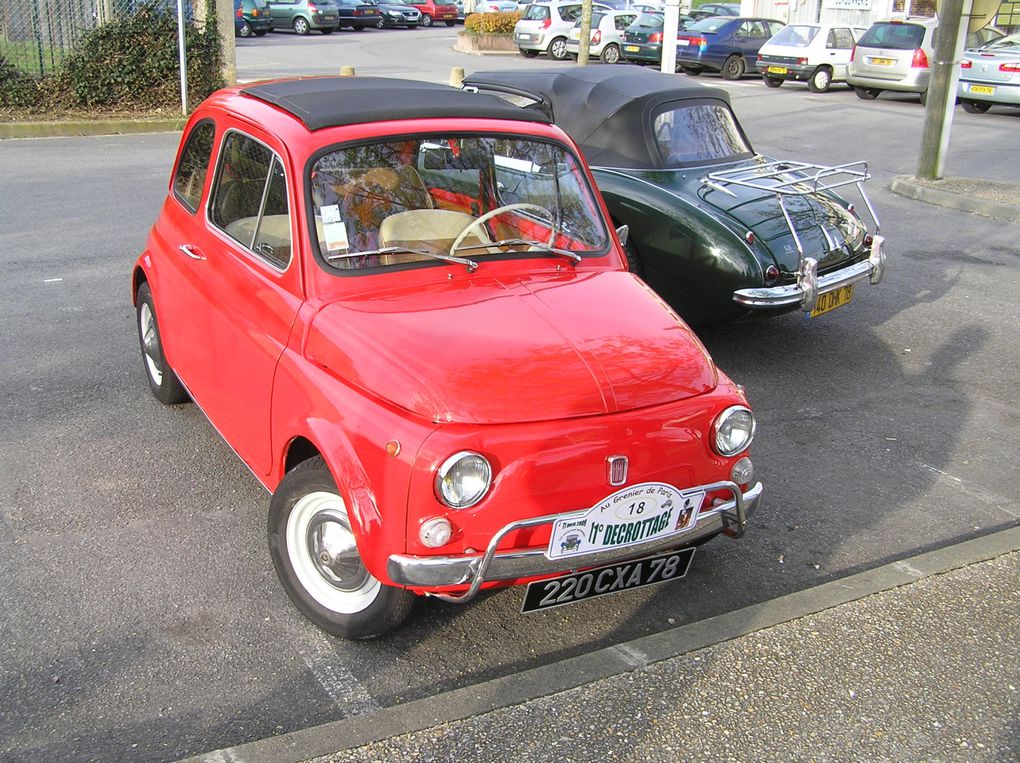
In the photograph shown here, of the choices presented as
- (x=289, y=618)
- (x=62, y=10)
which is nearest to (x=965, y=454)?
(x=289, y=618)

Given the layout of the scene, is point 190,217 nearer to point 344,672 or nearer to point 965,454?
point 344,672

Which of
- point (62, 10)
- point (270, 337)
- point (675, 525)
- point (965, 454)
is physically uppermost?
point (62, 10)

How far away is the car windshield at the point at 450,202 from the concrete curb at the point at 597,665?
170cm

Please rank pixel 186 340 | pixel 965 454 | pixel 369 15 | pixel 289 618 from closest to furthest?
pixel 289 618
pixel 186 340
pixel 965 454
pixel 369 15

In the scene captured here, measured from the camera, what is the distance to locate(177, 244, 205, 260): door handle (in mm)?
4785

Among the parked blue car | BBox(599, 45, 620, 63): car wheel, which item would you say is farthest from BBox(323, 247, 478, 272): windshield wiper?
BBox(599, 45, 620, 63): car wheel

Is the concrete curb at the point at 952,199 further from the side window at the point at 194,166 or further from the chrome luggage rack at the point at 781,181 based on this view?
the side window at the point at 194,166

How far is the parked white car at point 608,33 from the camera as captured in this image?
95.7ft

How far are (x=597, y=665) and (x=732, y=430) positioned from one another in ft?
3.20

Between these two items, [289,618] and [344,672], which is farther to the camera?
[289,618]

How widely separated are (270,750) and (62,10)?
586 inches

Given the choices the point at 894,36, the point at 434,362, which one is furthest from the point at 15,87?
the point at 894,36

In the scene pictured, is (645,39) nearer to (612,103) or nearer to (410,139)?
(612,103)

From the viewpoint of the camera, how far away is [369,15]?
127 feet
